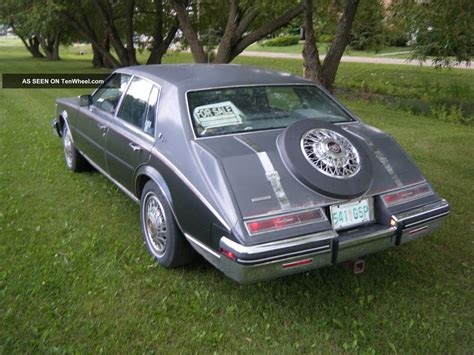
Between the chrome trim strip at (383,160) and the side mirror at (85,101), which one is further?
the side mirror at (85,101)

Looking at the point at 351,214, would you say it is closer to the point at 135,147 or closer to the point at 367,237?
the point at 367,237

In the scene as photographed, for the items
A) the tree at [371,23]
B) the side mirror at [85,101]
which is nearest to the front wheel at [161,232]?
the side mirror at [85,101]

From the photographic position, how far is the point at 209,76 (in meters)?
3.97

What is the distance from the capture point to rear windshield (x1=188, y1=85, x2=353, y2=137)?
11.6 feet

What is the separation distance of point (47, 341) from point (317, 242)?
5.56 feet

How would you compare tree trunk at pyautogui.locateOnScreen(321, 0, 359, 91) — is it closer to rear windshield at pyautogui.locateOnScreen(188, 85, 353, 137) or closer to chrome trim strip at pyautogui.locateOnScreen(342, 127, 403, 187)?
rear windshield at pyautogui.locateOnScreen(188, 85, 353, 137)

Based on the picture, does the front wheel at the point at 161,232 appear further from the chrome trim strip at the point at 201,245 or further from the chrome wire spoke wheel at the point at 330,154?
the chrome wire spoke wheel at the point at 330,154

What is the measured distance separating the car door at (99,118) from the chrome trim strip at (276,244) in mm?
2361

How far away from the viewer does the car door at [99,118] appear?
4664 mm

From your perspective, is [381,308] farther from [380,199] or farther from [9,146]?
[9,146]

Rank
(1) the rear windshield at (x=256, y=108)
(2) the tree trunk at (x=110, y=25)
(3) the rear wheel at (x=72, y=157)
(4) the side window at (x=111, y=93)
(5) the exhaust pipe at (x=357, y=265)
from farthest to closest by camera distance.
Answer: (2) the tree trunk at (x=110, y=25) < (3) the rear wheel at (x=72, y=157) < (4) the side window at (x=111, y=93) < (1) the rear windshield at (x=256, y=108) < (5) the exhaust pipe at (x=357, y=265)

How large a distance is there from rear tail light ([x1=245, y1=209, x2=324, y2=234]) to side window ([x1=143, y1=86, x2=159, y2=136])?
137cm

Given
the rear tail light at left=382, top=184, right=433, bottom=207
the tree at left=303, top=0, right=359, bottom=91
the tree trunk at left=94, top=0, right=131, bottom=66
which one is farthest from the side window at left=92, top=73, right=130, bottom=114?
the tree trunk at left=94, top=0, right=131, bottom=66

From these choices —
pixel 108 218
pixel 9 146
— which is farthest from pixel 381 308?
pixel 9 146
